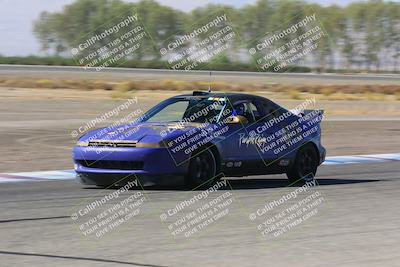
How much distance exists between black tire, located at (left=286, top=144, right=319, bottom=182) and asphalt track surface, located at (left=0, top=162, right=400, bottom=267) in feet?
3.95

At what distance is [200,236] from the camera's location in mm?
7793

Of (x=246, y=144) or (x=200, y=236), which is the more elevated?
(x=200, y=236)

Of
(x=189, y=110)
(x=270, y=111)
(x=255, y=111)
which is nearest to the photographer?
(x=189, y=110)

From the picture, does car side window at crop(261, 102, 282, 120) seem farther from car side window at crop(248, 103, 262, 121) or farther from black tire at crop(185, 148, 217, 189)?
black tire at crop(185, 148, 217, 189)

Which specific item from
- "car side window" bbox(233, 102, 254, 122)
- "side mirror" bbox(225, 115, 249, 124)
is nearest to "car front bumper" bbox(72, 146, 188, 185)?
"side mirror" bbox(225, 115, 249, 124)

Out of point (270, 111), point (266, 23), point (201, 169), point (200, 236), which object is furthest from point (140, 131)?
point (266, 23)

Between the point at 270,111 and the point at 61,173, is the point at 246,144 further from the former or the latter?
the point at 61,173

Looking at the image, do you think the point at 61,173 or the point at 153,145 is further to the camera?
the point at 61,173

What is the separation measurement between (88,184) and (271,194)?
2.54 m

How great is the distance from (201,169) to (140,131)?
0.98 metres

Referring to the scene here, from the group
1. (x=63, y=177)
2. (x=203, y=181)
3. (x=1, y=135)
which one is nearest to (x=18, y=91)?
(x=1, y=135)

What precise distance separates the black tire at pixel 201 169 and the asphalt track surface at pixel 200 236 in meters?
0.23

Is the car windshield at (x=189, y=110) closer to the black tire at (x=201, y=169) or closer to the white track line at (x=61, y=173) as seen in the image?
the black tire at (x=201, y=169)

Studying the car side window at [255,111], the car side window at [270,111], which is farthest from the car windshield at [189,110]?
the car side window at [270,111]
